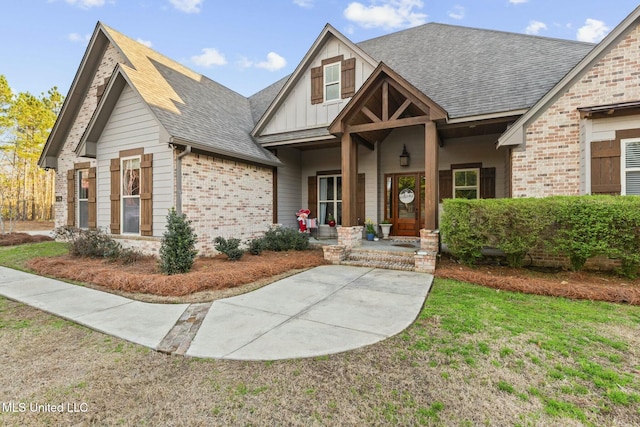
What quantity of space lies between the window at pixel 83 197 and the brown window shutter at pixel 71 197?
208 mm

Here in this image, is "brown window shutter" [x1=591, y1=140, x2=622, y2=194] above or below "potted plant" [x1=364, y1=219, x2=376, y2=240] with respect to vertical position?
above

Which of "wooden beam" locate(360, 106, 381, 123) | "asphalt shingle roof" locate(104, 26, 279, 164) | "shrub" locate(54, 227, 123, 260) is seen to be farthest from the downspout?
"wooden beam" locate(360, 106, 381, 123)

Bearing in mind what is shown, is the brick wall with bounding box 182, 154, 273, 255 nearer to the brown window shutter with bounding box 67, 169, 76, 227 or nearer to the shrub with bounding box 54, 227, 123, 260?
the shrub with bounding box 54, 227, 123, 260

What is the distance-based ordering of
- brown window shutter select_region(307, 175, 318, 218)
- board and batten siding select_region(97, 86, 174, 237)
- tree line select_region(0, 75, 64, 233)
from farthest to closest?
tree line select_region(0, 75, 64, 233) < brown window shutter select_region(307, 175, 318, 218) < board and batten siding select_region(97, 86, 174, 237)

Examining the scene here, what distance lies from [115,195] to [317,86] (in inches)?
287

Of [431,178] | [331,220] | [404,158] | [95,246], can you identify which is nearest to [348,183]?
[431,178]

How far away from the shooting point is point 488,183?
370 inches

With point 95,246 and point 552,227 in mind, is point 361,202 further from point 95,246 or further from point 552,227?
point 95,246

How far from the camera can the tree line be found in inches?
754

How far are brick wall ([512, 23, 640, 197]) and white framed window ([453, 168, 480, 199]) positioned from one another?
2.61 metres

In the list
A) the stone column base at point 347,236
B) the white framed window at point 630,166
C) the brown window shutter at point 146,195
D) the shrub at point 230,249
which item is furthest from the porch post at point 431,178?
the brown window shutter at point 146,195

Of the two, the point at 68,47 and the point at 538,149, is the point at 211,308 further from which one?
the point at 68,47

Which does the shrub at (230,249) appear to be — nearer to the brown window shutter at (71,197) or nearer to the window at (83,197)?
the window at (83,197)

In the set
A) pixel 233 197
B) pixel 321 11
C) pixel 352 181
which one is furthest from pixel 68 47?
pixel 352 181
